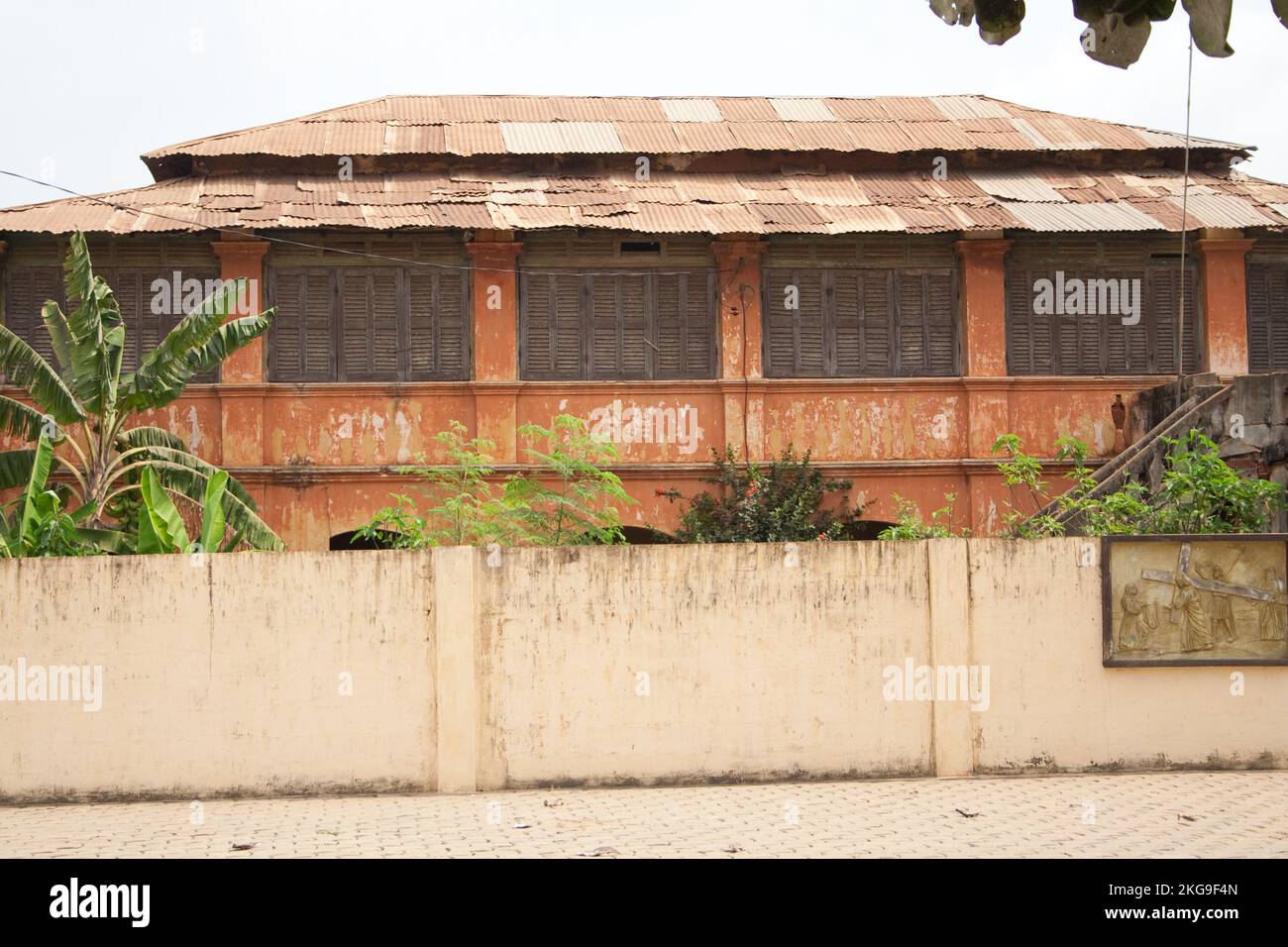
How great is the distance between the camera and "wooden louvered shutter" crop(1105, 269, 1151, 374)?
622 inches

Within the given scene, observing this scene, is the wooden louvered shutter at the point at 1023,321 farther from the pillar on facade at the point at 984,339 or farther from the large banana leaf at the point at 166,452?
the large banana leaf at the point at 166,452

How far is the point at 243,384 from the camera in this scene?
49.0ft

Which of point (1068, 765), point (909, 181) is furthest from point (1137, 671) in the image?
point (909, 181)

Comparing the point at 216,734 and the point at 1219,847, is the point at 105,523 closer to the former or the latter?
the point at 216,734

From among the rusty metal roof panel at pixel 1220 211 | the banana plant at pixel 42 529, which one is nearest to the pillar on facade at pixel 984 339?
the rusty metal roof panel at pixel 1220 211

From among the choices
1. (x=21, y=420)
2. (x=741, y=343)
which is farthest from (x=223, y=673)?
(x=741, y=343)

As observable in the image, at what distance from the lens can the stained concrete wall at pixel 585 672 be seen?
28.9 ft

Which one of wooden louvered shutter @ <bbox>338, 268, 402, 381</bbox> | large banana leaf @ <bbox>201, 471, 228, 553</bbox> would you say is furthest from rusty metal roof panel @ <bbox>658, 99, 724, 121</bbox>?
large banana leaf @ <bbox>201, 471, 228, 553</bbox>

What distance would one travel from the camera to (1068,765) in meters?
9.38

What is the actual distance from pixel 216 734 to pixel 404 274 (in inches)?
299

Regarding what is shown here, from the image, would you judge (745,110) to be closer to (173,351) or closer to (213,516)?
(173,351)

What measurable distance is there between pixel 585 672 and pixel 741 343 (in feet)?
23.2

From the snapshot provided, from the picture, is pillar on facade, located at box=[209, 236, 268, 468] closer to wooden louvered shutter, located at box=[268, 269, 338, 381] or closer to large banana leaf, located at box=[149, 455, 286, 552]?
wooden louvered shutter, located at box=[268, 269, 338, 381]

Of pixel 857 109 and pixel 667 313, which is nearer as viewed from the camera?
pixel 667 313
